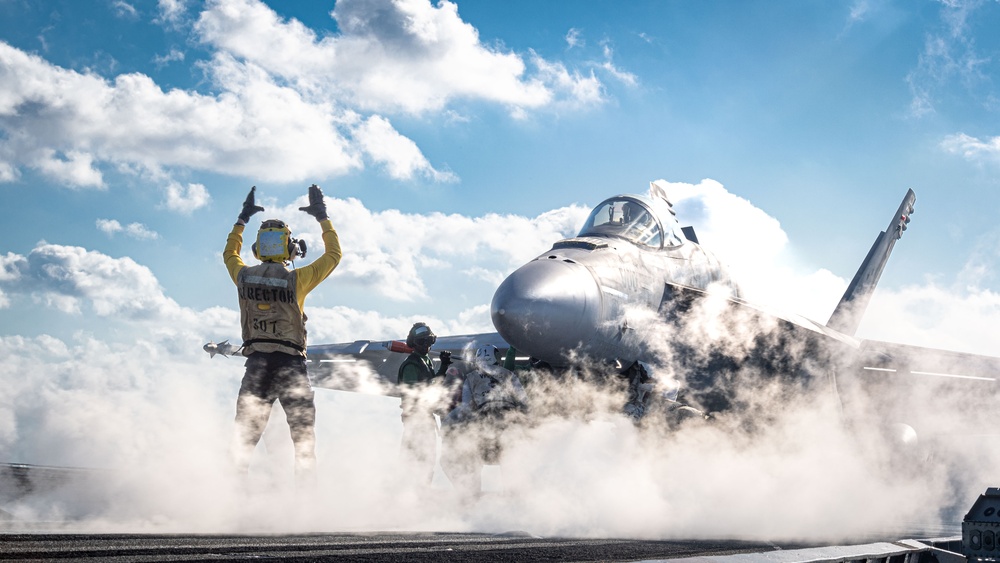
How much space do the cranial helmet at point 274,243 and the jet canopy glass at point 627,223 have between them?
22.0 ft

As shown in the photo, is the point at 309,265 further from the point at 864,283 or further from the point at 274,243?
the point at 864,283

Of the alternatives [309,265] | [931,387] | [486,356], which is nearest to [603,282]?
[486,356]

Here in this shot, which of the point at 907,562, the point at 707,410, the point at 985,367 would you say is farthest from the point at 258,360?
the point at 985,367

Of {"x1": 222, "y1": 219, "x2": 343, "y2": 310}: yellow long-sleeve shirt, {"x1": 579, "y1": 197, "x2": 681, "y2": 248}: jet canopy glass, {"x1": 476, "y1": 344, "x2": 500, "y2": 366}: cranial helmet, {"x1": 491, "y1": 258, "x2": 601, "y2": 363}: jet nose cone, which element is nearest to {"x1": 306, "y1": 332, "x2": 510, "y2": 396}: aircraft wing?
{"x1": 579, "y1": 197, "x2": 681, "y2": 248}: jet canopy glass

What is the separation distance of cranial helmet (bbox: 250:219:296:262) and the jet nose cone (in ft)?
10.3

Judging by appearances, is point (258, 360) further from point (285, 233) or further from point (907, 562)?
point (907, 562)

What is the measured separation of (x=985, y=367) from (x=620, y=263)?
31.0ft

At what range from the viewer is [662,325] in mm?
12797

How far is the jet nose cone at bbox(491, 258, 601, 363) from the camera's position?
33.2 ft

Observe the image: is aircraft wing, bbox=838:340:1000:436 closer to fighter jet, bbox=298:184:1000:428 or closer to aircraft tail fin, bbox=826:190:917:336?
fighter jet, bbox=298:184:1000:428

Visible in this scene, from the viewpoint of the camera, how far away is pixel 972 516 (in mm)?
5906

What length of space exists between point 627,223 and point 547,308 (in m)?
3.99

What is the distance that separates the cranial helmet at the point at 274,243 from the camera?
301 inches

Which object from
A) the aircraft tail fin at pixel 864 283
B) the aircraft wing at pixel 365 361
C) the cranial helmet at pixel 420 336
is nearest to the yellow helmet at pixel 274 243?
the cranial helmet at pixel 420 336
